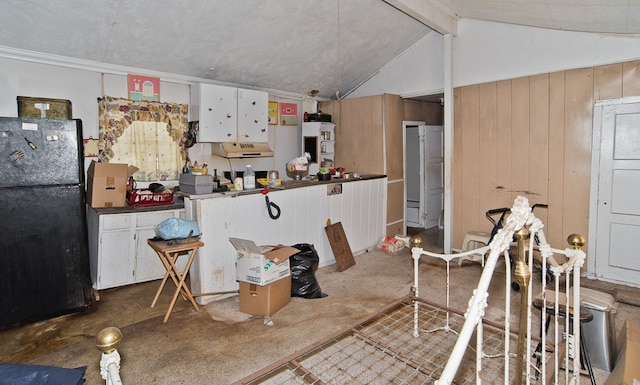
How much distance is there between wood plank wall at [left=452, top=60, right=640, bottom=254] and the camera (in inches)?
161

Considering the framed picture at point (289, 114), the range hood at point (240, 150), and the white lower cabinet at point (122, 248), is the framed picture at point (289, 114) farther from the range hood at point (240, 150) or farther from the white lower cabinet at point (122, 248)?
the white lower cabinet at point (122, 248)

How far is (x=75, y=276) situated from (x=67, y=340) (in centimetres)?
64

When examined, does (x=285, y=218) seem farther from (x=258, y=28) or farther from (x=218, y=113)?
(x=258, y=28)

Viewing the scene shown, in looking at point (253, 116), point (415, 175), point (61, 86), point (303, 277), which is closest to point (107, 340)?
point (303, 277)

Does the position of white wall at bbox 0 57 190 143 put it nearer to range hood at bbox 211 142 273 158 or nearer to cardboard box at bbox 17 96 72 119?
cardboard box at bbox 17 96 72 119

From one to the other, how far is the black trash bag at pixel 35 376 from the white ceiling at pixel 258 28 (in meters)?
3.01

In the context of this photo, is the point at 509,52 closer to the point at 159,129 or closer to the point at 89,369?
the point at 159,129

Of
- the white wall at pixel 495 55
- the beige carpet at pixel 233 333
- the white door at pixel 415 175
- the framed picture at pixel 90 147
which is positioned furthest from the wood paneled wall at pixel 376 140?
the framed picture at pixel 90 147

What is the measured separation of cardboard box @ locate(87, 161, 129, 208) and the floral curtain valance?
371 millimetres

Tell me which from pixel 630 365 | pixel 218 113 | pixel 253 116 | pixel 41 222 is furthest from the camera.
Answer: pixel 253 116

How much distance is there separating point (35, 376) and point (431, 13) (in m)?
4.85

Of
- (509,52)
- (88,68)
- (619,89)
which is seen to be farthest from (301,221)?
(619,89)

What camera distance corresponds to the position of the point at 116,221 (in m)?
3.85

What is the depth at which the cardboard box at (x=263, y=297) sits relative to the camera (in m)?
3.22
